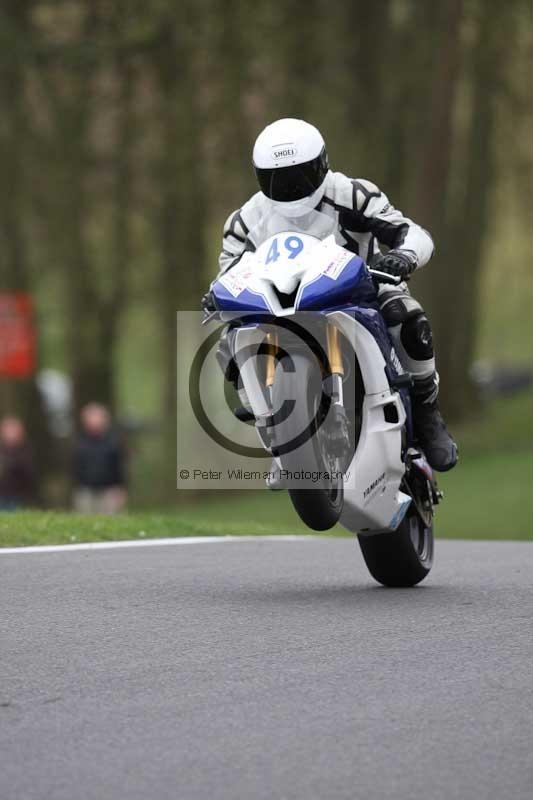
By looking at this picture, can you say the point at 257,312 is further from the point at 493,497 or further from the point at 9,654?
the point at 493,497

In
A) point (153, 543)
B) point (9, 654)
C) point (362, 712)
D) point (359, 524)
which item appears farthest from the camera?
point (153, 543)

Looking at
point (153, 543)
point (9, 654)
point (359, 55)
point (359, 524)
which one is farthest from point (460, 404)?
point (9, 654)

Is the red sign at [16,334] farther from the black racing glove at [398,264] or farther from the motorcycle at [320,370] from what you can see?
the black racing glove at [398,264]

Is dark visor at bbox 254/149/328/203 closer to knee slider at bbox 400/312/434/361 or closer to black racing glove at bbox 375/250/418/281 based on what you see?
black racing glove at bbox 375/250/418/281

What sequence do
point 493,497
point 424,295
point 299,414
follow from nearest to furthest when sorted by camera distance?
point 299,414 < point 493,497 < point 424,295

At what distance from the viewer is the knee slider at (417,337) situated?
27.5 ft

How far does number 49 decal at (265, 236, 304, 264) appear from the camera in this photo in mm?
7824

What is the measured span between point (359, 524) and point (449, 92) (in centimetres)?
1942

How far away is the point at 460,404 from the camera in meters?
33.0

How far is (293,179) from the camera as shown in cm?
802

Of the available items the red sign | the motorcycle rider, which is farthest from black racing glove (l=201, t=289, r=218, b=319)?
the red sign

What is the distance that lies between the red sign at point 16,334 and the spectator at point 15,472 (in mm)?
5569

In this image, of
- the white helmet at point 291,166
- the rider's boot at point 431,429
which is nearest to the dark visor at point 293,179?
the white helmet at point 291,166

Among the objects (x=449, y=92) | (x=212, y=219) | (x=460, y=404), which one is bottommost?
(x=460, y=404)
